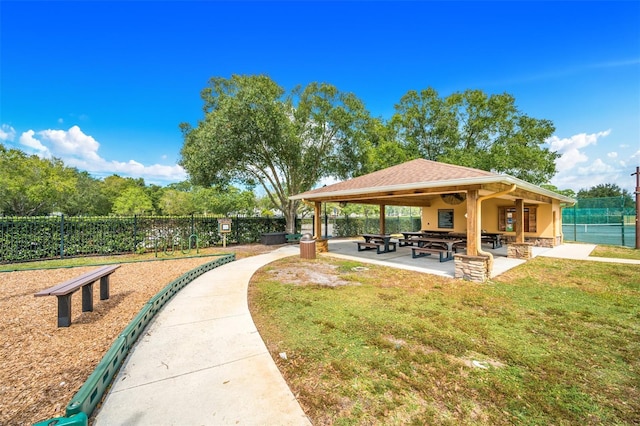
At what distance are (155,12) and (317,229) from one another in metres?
10.0

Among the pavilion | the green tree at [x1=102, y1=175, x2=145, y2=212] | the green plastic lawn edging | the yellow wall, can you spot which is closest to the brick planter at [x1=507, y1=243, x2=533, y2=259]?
the pavilion

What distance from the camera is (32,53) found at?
429 inches

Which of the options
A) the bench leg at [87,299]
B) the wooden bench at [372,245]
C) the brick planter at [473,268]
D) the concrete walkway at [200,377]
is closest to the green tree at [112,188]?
the wooden bench at [372,245]

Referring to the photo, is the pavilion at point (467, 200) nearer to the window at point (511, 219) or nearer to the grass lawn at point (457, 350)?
the window at point (511, 219)

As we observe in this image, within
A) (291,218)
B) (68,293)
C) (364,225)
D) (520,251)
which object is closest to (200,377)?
(68,293)

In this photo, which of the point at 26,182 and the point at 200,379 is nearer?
the point at 200,379

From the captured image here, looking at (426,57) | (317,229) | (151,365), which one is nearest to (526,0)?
(426,57)

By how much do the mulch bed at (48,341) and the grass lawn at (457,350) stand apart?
1.91m

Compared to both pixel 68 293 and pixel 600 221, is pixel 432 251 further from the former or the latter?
pixel 600 221

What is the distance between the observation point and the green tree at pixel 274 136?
12.7m

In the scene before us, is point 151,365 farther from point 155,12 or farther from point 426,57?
point 426,57

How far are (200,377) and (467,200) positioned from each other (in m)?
6.86

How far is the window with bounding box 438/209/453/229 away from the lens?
14.7 metres

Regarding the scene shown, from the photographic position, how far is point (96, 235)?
9.91 metres
